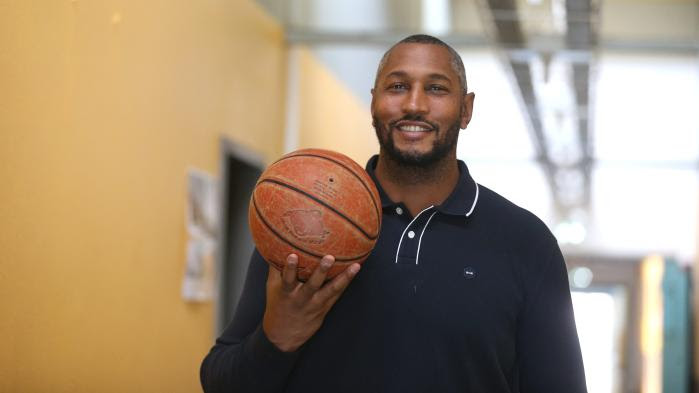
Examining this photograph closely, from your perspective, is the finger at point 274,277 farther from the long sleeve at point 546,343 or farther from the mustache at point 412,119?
the long sleeve at point 546,343

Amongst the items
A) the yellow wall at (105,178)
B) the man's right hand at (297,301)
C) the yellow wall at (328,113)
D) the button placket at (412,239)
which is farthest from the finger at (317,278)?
the yellow wall at (328,113)

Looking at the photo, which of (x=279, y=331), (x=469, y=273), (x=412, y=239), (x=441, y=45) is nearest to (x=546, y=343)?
(x=469, y=273)

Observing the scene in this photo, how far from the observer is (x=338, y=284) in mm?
2176

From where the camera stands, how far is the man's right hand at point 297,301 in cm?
216

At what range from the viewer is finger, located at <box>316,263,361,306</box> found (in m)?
2.16

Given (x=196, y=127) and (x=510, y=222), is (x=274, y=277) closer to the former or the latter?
(x=510, y=222)

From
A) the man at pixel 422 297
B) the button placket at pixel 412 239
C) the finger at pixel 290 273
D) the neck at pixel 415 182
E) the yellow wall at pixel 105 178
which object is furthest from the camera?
the yellow wall at pixel 105 178

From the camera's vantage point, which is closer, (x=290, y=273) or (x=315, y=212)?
(x=290, y=273)

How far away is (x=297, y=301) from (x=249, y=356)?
18 centimetres

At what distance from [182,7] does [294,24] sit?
2.15 metres

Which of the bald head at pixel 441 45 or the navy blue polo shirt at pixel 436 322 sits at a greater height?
the bald head at pixel 441 45

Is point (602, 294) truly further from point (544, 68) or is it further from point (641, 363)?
point (544, 68)

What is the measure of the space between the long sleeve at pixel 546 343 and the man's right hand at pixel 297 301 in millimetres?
436

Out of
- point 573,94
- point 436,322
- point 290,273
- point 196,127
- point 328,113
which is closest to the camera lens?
point 290,273
